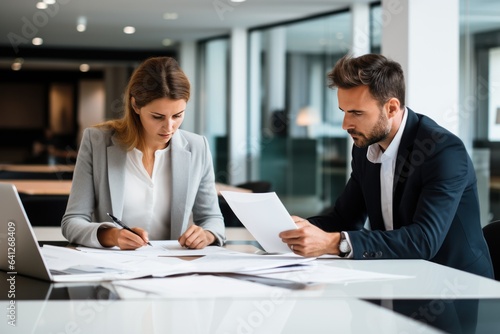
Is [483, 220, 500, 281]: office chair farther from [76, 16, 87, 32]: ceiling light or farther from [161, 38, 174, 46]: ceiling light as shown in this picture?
[161, 38, 174, 46]: ceiling light

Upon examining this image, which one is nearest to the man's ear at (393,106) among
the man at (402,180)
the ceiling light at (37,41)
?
the man at (402,180)

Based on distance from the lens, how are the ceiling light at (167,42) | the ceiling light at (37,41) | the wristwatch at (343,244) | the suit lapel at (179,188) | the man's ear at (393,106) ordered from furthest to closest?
the ceiling light at (167,42) → the ceiling light at (37,41) → the suit lapel at (179,188) → the man's ear at (393,106) → the wristwatch at (343,244)

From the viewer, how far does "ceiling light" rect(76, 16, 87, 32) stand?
10586mm

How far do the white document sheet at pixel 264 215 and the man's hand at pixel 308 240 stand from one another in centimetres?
3

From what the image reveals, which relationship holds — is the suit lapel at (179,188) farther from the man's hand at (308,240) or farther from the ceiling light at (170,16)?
the ceiling light at (170,16)

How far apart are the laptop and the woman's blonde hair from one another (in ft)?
3.09

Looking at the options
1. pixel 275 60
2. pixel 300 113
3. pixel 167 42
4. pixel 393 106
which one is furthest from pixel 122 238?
pixel 167 42

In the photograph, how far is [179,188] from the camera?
9.71 feet

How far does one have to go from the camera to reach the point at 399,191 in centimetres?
261

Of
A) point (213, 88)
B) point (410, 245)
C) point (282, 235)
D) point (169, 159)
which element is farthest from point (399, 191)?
point (213, 88)

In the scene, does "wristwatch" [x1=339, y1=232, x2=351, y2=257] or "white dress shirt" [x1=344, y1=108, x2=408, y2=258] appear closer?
"wristwatch" [x1=339, y1=232, x2=351, y2=257]

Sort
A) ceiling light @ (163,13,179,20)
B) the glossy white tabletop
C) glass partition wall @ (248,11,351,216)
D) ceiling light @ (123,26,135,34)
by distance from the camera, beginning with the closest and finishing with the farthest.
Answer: the glossy white tabletop → glass partition wall @ (248,11,351,216) → ceiling light @ (163,13,179,20) → ceiling light @ (123,26,135,34)

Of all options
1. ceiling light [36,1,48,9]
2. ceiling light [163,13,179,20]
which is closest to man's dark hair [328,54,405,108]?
ceiling light [36,1,48,9]

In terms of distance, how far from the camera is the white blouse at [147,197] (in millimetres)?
2953
